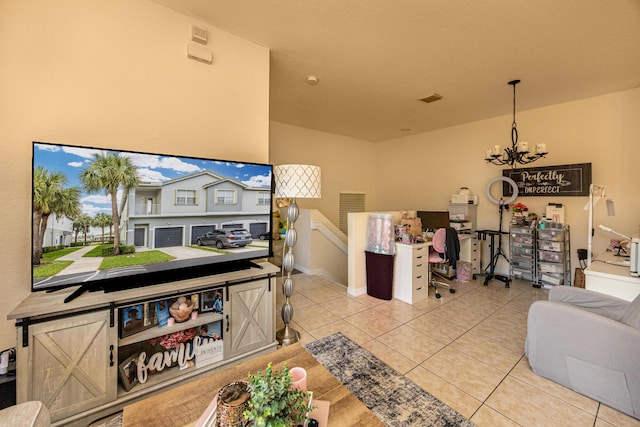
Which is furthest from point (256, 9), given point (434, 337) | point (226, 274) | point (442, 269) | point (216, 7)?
point (442, 269)

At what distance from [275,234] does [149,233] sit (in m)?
3.12

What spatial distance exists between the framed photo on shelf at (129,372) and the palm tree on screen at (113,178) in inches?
30.2

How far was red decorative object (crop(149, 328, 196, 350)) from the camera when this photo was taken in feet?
6.20

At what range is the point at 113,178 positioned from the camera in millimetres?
1683

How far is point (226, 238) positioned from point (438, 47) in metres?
2.89

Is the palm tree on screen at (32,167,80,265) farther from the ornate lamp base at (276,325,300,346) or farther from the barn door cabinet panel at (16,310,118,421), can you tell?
the ornate lamp base at (276,325,300,346)

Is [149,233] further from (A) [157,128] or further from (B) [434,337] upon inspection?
(B) [434,337]

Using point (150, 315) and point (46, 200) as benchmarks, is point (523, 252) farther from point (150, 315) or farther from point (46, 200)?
point (46, 200)

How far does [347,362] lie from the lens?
2188 mm

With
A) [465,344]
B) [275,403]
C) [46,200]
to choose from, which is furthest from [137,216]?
[465,344]

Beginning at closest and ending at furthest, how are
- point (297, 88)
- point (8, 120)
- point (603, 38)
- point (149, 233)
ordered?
point (8, 120) < point (149, 233) < point (603, 38) < point (297, 88)

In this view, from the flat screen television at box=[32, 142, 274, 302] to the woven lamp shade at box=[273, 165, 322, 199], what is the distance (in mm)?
162

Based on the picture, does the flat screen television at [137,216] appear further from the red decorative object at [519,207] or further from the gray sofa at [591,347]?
the red decorative object at [519,207]

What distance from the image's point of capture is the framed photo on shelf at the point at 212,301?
2059mm
